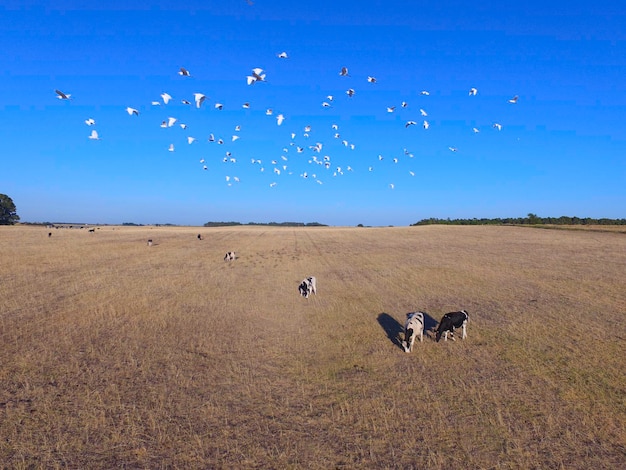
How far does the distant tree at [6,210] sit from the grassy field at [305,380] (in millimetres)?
115196

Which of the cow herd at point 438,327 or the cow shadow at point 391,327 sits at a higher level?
the cow herd at point 438,327

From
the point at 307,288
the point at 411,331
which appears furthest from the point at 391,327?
the point at 307,288

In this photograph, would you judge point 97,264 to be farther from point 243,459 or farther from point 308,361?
point 243,459

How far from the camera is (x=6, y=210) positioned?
10462 centimetres

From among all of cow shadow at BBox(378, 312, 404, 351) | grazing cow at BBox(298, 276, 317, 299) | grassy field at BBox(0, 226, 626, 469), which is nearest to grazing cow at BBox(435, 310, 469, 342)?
grassy field at BBox(0, 226, 626, 469)

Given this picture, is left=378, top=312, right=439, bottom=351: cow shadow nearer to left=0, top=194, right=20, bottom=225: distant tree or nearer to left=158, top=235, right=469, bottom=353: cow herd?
left=158, top=235, right=469, bottom=353: cow herd

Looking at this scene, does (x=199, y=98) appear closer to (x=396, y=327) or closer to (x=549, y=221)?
(x=396, y=327)

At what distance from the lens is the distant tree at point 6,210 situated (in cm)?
10341

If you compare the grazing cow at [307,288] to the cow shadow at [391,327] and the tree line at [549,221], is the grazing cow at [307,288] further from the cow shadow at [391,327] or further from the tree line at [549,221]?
the tree line at [549,221]

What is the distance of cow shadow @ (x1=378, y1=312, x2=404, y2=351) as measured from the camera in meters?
11.0

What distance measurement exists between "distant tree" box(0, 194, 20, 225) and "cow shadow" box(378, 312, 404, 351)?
12942 cm

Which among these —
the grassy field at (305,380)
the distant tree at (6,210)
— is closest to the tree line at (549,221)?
the grassy field at (305,380)

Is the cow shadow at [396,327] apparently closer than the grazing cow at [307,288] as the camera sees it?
Yes

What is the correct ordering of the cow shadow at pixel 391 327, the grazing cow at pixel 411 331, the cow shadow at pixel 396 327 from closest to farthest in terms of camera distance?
the grazing cow at pixel 411 331
the cow shadow at pixel 391 327
the cow shadow at pixel 396 327
